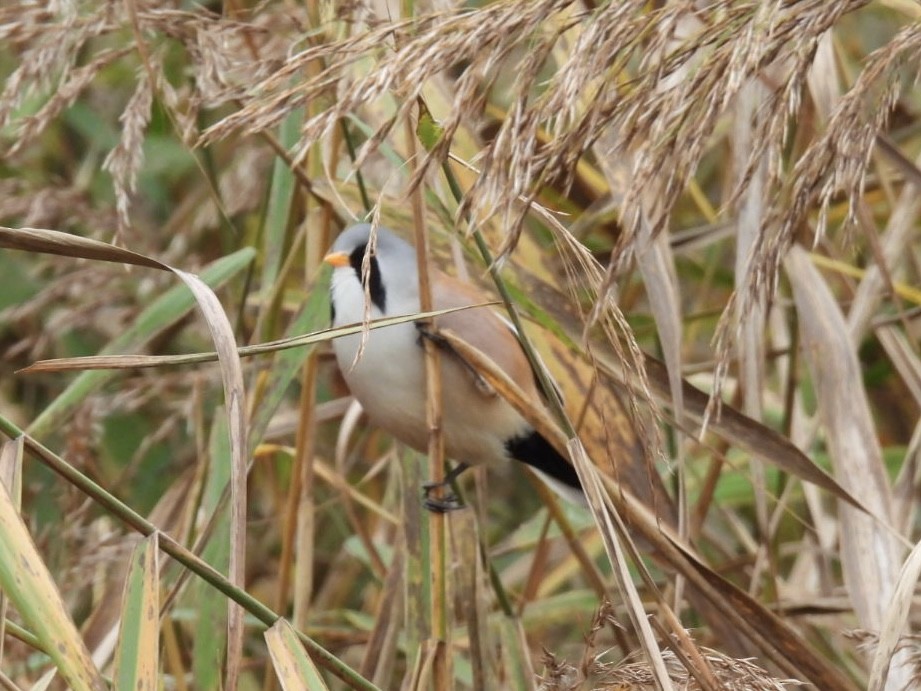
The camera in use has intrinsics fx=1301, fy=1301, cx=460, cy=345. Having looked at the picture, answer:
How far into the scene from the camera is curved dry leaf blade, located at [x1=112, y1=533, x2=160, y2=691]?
945 millimetres

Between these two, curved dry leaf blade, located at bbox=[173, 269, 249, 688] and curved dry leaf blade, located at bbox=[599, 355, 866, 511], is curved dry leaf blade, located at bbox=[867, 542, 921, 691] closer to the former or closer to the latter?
curved dry leaf blade, located at bbox=[599, 355, 866, 511]

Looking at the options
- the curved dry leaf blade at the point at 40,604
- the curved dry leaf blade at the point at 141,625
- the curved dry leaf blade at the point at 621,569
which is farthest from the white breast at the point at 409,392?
the curved dry leaf blade at the point at 40,604

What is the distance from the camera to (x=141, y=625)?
3.18 feet

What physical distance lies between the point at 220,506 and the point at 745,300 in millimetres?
687

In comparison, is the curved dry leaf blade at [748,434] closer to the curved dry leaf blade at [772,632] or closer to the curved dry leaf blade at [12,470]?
the curved dry leaf blade at [772,632]

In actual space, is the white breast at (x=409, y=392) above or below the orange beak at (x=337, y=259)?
below

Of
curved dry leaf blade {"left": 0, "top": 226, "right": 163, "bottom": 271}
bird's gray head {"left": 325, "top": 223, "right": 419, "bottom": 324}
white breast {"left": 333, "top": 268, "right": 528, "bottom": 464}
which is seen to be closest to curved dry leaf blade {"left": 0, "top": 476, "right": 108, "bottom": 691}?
curved dry leaf blade {"left": 0, "top": 226, "right": 163, "bottom": 271}

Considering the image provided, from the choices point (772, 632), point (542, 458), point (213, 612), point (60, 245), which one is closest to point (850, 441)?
point (772, 632)

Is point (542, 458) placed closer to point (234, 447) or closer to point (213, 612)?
point (213, 612)

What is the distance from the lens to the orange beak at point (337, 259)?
5.98ft

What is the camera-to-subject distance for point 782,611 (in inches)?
69.6

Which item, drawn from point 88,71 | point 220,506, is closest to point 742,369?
point 220,506

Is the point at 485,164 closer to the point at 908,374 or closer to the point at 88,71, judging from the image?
the point at 88,71

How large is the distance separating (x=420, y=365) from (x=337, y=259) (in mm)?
191
